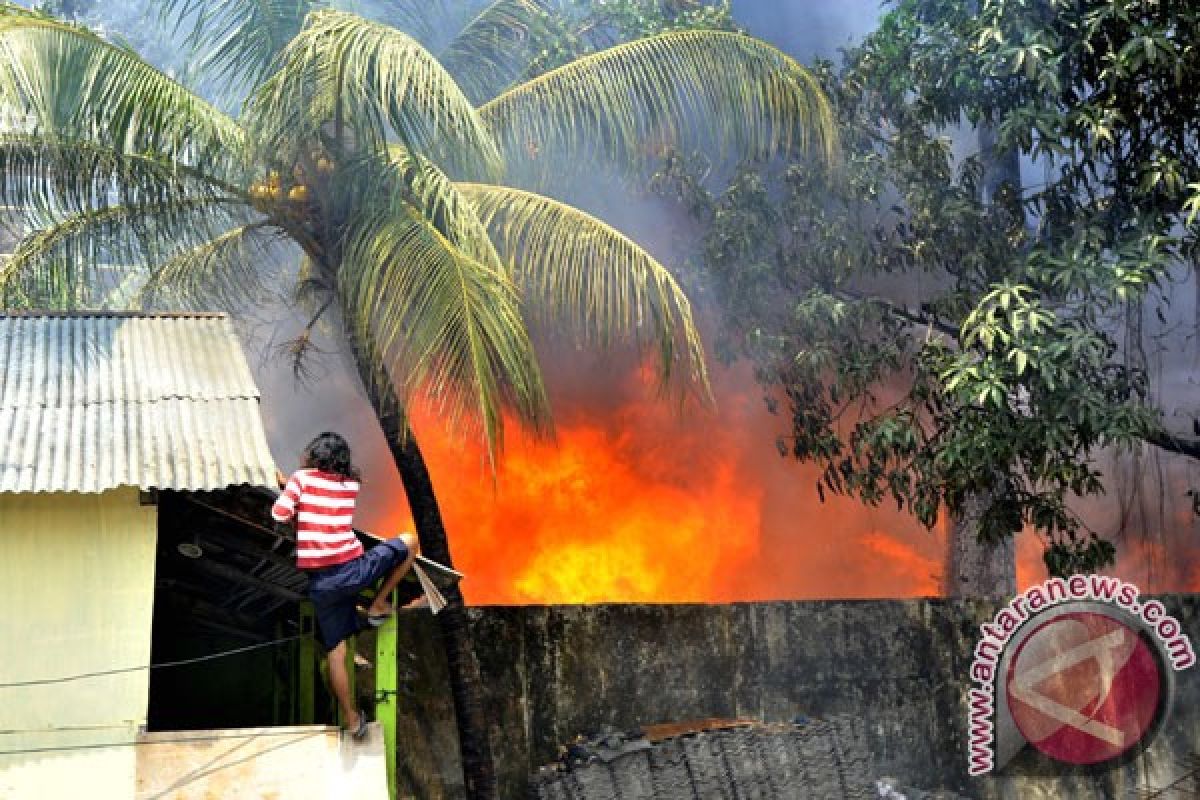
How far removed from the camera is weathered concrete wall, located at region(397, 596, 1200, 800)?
1136cm

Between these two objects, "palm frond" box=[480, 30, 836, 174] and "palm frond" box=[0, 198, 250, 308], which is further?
"palm frond" box=[0, 198, 250, 308]

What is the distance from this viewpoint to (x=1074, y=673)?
13586 mm

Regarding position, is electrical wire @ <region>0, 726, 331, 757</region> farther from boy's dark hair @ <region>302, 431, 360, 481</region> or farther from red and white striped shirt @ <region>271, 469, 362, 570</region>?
boy's dark hair @ <region>302, 431, 360, 481</region>

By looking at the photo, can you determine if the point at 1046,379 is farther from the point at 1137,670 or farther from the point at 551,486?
the point at 551,486

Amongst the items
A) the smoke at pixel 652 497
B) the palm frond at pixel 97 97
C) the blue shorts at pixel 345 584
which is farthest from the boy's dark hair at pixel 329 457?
the smoke at pixel 652 497

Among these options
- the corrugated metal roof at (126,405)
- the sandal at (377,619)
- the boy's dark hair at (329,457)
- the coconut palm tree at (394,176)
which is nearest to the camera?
the corrugated metal roof at (126,405)

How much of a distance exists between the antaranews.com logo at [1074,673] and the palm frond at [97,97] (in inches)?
337

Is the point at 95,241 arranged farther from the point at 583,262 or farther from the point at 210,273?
the point at 583,262

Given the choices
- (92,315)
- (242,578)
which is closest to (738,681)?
(242,578)

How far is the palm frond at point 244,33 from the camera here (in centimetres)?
1077

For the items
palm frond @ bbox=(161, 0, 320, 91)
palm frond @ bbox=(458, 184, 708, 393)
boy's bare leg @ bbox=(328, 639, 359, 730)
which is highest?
palm frond @ bbox=(161, 0, 320, 91)

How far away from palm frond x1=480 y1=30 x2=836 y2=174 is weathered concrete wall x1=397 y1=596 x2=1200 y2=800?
4068 millimetres

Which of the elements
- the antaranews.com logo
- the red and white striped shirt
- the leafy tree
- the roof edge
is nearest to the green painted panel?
the red and white striped shirt

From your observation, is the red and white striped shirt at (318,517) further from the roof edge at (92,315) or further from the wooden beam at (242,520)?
the roof edge at (92,315)
